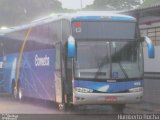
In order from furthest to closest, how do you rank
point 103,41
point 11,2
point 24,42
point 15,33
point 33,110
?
point 11,2 → point 15,33 → point 24,42 → point 33,110 → point 103,41

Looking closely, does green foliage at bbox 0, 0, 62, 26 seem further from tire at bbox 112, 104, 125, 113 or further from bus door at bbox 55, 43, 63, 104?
tire at bbox 112, 104, 125, 113

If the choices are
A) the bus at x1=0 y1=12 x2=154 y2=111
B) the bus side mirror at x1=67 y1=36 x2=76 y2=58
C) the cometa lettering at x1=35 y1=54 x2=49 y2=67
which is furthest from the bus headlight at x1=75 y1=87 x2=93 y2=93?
the cometa lettering at x1=35 y1=54 x2=49 y2=67

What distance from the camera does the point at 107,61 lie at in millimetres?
16469

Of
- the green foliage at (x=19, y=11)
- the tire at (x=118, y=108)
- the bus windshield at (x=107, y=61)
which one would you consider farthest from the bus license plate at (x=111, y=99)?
the green foliage at (x=19, y=11)

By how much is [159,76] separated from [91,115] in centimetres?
478

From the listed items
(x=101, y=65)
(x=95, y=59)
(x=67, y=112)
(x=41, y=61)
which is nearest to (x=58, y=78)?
(x=67, y=112)

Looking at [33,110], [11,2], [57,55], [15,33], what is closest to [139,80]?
[57,55]

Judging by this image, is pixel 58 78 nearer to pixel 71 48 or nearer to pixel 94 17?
pixel 71 48

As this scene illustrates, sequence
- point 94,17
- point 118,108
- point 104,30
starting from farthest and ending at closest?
point 118,108 → point 94,17 → point 104,30

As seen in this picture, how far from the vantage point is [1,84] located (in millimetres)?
26484

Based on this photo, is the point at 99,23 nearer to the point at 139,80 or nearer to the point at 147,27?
the point at 139,80

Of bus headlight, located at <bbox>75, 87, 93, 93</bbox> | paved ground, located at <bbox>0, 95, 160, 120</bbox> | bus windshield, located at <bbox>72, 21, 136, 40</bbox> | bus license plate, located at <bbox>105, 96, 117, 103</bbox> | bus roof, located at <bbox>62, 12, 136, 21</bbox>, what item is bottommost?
paved ground, located at <bbox>0, 95, 160, 120</bbox>

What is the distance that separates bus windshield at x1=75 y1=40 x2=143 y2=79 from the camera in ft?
53.6

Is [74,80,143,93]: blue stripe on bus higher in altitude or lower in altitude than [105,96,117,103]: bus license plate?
higher
